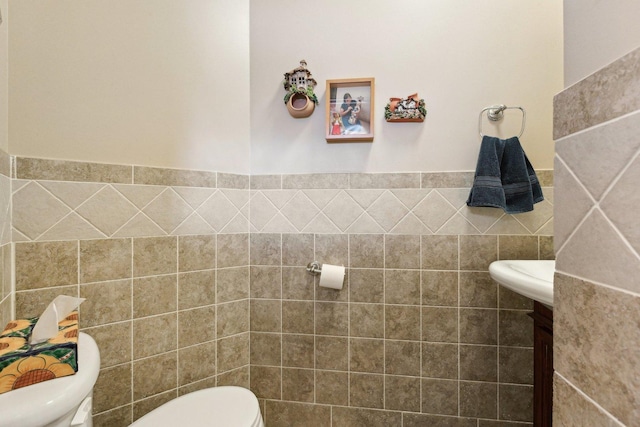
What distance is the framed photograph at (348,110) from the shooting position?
1.36 meters

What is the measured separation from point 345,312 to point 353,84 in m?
1.14

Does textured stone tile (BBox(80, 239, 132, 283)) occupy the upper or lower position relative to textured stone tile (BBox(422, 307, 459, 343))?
upper

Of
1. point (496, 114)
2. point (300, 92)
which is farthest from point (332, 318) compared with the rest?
point (496, 114)

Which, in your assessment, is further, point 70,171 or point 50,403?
point 70,171

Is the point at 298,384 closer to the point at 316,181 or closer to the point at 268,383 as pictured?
the point at 268,383

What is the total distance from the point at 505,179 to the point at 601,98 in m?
1.00

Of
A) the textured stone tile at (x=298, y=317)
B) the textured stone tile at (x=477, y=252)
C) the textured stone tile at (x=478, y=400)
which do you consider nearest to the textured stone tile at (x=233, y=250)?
the textured stone tile at (x=298, y=317)

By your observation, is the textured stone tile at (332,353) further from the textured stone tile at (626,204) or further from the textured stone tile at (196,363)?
the textured stone tile at (626,204)

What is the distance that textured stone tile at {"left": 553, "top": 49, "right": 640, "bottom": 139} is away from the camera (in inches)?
12.8

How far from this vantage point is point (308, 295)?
55.1 inches

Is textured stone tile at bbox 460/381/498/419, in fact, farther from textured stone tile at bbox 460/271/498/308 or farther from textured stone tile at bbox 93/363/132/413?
textured stone tile at bbox 93/363/132/413

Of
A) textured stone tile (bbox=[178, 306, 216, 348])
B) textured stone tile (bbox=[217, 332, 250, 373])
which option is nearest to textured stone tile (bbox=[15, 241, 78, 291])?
textured stone tile (bbox=[178, 306, 216, 348])

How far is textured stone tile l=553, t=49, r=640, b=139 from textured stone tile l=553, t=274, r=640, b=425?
23 centimetres

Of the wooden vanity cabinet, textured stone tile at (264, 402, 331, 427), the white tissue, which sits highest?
the white tissue
